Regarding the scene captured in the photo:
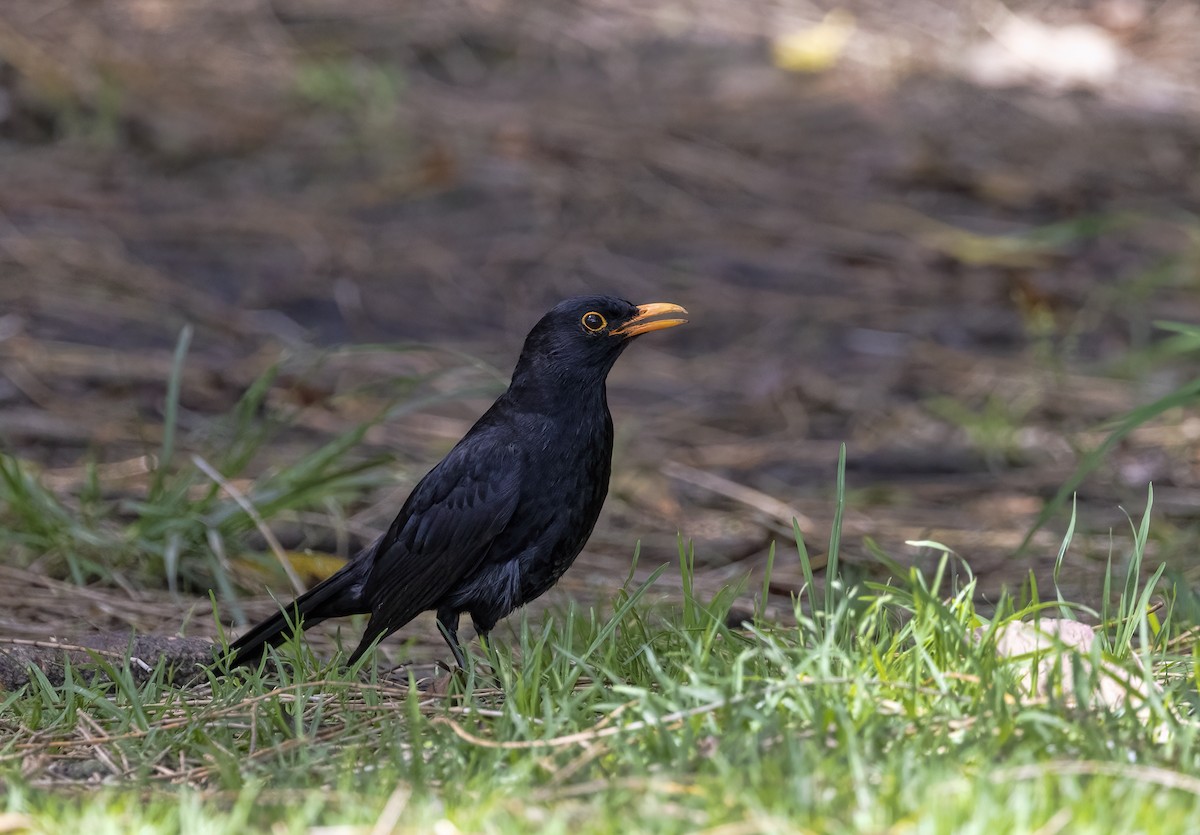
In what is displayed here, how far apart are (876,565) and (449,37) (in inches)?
323

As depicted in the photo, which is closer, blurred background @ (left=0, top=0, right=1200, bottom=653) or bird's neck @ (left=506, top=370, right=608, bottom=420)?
bird's neck @ (left=506, top=370, right=608, bottom=420)

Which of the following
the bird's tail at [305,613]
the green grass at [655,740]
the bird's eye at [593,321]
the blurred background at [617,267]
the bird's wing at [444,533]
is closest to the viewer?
the green grass at [655,740]

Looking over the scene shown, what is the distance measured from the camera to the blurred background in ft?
16.2

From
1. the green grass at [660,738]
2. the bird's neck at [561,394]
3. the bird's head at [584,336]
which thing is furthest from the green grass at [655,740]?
the bird's head at [584,336]

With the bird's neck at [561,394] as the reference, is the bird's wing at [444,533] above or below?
below

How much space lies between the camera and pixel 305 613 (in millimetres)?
3758

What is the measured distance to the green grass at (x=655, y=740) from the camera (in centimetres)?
227

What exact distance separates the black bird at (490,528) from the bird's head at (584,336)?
55 millimetres

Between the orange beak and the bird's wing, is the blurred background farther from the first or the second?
the bird's wing

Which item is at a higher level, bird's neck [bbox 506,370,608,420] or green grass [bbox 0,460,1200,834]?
bird's neck [bbox 506,370,608,420]

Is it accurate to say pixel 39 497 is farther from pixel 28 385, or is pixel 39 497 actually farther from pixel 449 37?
pixel 449 37

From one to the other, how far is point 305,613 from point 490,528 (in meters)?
Result: 0.54

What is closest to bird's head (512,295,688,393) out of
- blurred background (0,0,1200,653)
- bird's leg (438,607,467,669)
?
blurred background (0,0,1200,653)

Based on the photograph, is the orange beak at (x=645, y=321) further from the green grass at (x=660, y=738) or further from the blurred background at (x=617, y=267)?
the green grass at (x=660, y=738)
